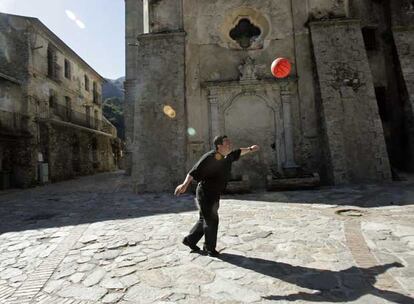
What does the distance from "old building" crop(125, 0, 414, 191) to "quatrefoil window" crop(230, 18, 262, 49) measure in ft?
0.13

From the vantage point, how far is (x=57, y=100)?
21.8 metres

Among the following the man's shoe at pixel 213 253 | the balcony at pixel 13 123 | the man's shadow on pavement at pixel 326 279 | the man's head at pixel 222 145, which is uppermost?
the balcony at pixel 13 123

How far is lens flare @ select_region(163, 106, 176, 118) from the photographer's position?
11.5 meters

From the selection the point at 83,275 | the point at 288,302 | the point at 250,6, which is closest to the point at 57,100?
the point at 250,6

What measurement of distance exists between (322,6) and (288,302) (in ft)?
39.5

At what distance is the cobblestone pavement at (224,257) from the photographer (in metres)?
3.25

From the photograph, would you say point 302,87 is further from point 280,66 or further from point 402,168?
point 402,168

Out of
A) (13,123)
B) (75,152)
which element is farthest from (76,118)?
(13,123)

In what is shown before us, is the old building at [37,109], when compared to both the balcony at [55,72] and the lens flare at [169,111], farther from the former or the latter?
the lens flare at [169,111]

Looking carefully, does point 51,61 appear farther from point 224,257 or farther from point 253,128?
point 224,257

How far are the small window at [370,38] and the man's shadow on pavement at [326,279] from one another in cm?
1324

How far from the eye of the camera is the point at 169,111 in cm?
1154

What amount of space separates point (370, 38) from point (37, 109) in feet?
60.5


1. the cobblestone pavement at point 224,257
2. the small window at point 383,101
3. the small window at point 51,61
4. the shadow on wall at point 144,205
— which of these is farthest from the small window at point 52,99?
the small window at point 383,101
